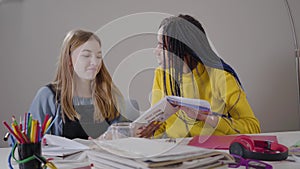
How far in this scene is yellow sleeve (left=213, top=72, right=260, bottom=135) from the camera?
1591 millimetres

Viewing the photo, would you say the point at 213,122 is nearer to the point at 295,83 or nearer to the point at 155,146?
the point at 155,146

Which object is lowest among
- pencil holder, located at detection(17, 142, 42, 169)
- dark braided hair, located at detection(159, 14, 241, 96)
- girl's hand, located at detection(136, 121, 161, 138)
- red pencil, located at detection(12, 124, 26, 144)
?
girl's hand, located at detection(136, 121, 161, 138)

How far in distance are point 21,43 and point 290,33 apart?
1.76 metres

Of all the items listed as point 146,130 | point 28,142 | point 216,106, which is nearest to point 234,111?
point 216,106

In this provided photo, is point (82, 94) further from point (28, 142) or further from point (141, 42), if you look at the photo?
point (28, 142)

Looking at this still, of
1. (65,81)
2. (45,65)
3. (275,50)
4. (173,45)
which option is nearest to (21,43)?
(45,65)

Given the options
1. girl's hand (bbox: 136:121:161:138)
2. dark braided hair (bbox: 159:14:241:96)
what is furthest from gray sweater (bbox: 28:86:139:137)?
girl's hand (bbox: 136:121:161:138)

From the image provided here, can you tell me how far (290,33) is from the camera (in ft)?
8.31

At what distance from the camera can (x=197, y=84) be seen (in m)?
1.80

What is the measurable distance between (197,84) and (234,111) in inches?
9.0

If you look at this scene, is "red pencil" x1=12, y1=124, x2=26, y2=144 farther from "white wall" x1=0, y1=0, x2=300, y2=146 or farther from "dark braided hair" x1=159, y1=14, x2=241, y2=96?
"white wall" x1=0, y1=0, x2=300, y2=146

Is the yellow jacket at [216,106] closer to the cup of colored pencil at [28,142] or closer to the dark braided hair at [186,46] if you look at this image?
the dark braided hair at [186,46]

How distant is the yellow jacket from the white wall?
43cm

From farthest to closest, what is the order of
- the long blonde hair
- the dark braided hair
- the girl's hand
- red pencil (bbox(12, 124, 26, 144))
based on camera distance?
the long blonde hair
the dark braided hair
the girl's hand
red pencil (bbox(12, 124, 26, 144))
